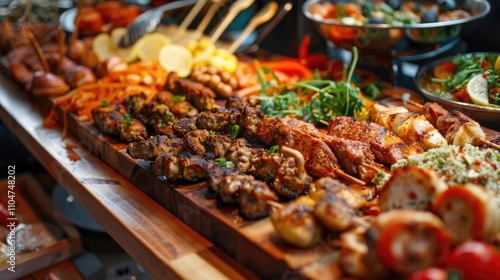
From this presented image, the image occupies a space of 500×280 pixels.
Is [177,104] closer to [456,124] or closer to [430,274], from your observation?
[456,124]

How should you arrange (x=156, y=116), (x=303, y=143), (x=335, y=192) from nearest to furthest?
(x=335, y=192)
(x=303, y=143)
(x=156, y=116)

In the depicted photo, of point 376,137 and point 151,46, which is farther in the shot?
point 151,46

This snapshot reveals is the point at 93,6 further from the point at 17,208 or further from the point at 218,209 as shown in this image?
the point at 218,209

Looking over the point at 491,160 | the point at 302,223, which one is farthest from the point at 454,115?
the point at 302,223

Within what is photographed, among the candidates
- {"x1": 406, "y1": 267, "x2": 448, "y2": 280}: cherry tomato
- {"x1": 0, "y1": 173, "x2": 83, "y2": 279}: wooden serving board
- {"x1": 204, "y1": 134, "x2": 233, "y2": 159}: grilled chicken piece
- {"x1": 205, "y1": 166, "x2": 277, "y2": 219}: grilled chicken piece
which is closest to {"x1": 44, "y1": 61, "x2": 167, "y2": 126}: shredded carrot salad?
{"x1": 0, "y1": 173, "x2": 83, "y2": 279}: wooden serving board

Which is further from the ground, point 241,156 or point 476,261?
point 476,261

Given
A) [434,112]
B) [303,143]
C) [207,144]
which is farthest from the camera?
[434,112]

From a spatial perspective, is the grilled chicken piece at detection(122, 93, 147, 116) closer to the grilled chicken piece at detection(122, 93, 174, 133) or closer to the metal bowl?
the grilled chicken piece at detection(122, 93, 174, 133)

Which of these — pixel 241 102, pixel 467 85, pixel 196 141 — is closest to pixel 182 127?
pixel 196 141
